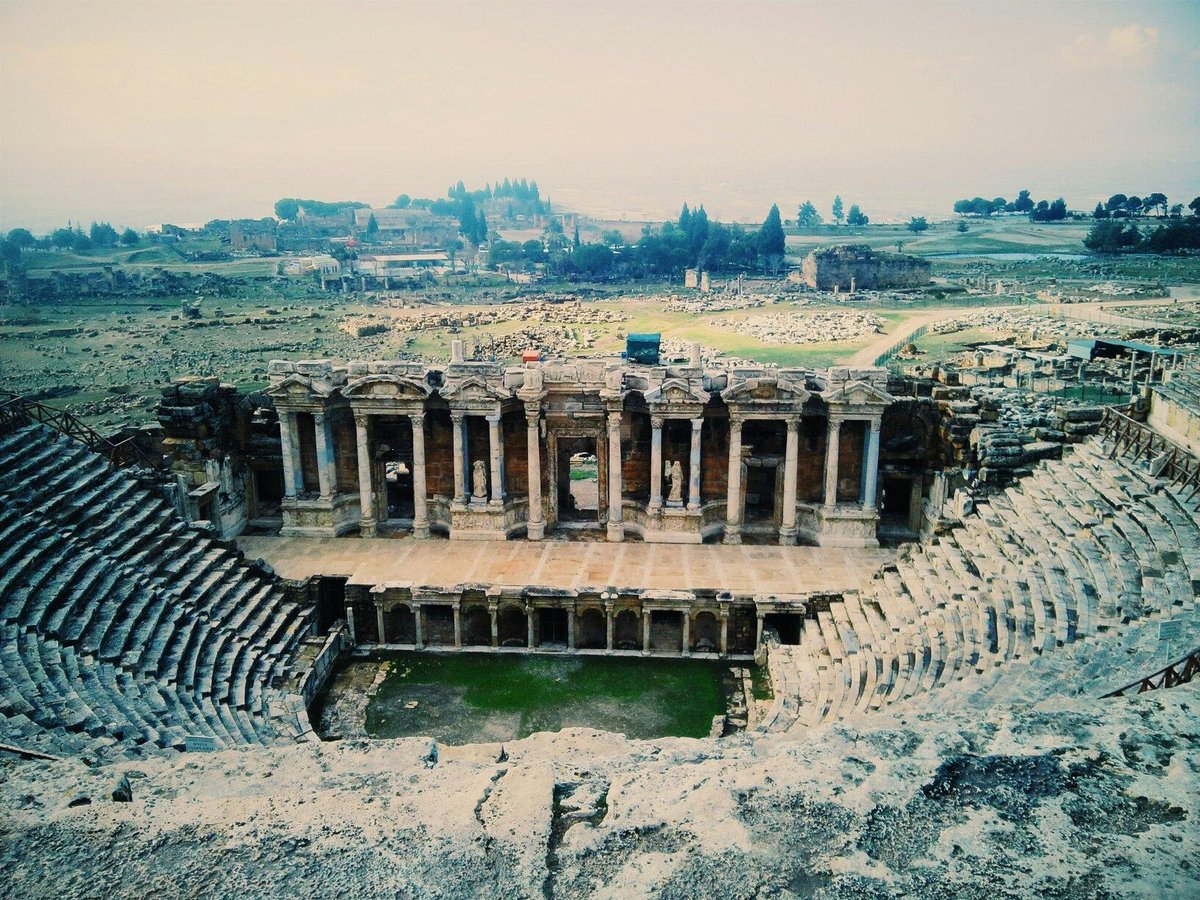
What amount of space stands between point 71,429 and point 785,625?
59.8 ft

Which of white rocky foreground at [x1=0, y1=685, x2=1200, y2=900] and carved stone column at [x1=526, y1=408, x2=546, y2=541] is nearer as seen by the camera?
white rocky foreground at [x1=0, y1=685, x2=1200, y2=900]

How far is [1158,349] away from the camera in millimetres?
38250

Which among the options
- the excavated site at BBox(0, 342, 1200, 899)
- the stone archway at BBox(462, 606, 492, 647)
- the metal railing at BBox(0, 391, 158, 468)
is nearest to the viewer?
the excavated site at BBox(0, 342, 1200, 899)

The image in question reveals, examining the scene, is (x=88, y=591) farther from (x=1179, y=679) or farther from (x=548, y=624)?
(x=1179, y=679)

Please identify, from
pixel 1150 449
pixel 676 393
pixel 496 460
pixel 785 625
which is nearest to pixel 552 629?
pixel 496 460

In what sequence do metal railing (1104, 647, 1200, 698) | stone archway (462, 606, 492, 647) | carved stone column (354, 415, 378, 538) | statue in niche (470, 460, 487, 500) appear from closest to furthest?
1. metal railing (1104, 647, 1200, 698)
2. stone archway (462, 606, 492, 647)
3. statue in niche (470, 460, 487, 500)
4. carved stone column (354, 415, 378, 538)

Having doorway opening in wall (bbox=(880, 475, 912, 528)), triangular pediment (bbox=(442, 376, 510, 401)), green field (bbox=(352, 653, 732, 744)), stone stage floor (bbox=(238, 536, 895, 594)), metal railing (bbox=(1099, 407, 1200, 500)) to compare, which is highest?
triangular pediment (bbox=(442, 376, 510, 401))

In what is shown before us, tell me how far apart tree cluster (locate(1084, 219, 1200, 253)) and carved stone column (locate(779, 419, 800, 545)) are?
226 ft

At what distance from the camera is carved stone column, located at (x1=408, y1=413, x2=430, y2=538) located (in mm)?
26750

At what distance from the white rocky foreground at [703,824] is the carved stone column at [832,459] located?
54.8ft

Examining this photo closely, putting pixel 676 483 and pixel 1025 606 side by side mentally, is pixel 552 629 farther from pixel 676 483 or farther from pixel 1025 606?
pixel 1025 606

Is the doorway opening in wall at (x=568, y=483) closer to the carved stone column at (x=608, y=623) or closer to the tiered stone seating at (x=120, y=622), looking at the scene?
the carved stone column at (x=608, y=623)

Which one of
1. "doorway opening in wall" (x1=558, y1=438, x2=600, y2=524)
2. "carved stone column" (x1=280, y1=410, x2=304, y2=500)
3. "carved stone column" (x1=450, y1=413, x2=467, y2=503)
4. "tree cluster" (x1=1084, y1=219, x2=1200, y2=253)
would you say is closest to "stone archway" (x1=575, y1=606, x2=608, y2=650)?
"doorway opening in wall" (x1=558, y1=438, x2=600, y2=524)

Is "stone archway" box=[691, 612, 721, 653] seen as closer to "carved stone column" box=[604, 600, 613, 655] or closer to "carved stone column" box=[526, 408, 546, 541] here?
"carved stone column" box=[604, 600, 613, 655]
